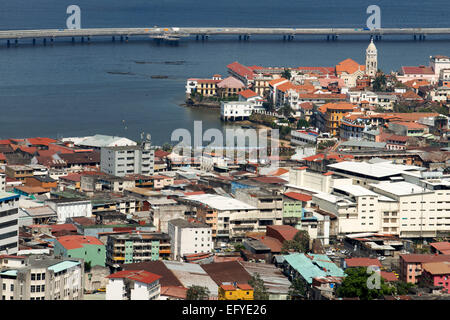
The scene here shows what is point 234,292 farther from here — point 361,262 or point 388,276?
point 361,262

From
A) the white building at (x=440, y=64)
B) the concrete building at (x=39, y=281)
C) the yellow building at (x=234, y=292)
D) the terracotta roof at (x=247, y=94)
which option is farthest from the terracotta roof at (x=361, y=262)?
the white building at (x=440, y=64)

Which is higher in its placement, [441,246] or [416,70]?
[416,70]

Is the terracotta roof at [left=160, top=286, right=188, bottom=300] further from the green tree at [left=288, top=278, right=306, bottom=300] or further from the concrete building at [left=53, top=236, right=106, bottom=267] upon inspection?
the concrete building at [left=53, top=236, right=106, bottom=267]

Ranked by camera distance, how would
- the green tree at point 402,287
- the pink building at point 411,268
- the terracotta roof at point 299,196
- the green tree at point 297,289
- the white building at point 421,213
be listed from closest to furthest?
the green tree at point 297,289 → the green tree at point 402,287 → the pink building at point 411,268 → the white building at point 421,213 → the terracotta roof at point 299,196

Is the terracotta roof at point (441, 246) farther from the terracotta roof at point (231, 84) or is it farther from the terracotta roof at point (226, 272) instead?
the terracotta roof at point (231, 84)


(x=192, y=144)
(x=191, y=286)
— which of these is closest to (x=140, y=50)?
(x=192, y=144)

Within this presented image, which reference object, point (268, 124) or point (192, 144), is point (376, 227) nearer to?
point (192, 144)

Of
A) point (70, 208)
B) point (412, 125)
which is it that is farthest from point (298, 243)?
point (412, 125)

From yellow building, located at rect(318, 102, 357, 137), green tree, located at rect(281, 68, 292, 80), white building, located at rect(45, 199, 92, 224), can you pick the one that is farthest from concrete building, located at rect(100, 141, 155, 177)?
green tree, located at rect(281, 68, 292, 80)
